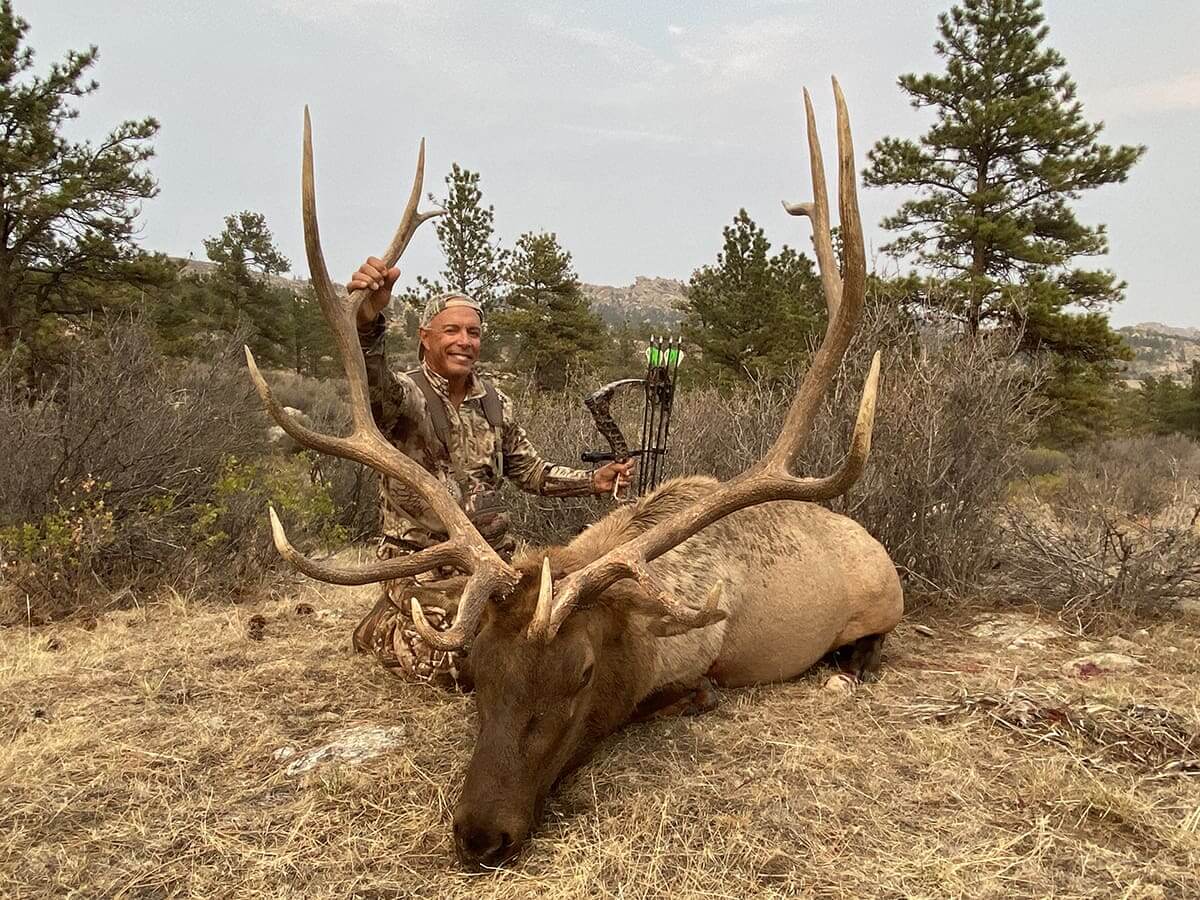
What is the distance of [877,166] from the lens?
57.3 feet

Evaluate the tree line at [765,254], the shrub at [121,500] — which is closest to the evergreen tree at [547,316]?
the tree line at [765,254]

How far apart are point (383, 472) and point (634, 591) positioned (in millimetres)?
1194

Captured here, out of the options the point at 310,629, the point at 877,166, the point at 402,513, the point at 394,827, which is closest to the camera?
the point at 394,827

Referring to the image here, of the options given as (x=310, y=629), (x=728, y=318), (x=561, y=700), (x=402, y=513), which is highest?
(x=728, y=318)

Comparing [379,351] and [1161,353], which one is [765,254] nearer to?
[379,351]

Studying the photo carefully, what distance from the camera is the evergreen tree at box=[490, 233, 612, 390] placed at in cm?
2198

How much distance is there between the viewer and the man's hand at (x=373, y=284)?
3.44 meters

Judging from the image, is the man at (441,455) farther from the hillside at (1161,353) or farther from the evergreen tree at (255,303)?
the hillside at (1161,353)

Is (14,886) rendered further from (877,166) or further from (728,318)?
(728,318)

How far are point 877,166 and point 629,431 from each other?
38.5 ft

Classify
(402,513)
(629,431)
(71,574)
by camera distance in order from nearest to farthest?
(402,513) < (71,574) < (629,431)

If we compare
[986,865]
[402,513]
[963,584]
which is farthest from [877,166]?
[986,865]

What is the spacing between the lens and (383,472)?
333 cm

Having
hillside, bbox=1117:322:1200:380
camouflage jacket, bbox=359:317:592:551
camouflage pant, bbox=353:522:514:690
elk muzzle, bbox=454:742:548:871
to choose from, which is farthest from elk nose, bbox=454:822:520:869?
hillside, bbox=1117:322:1200:380
